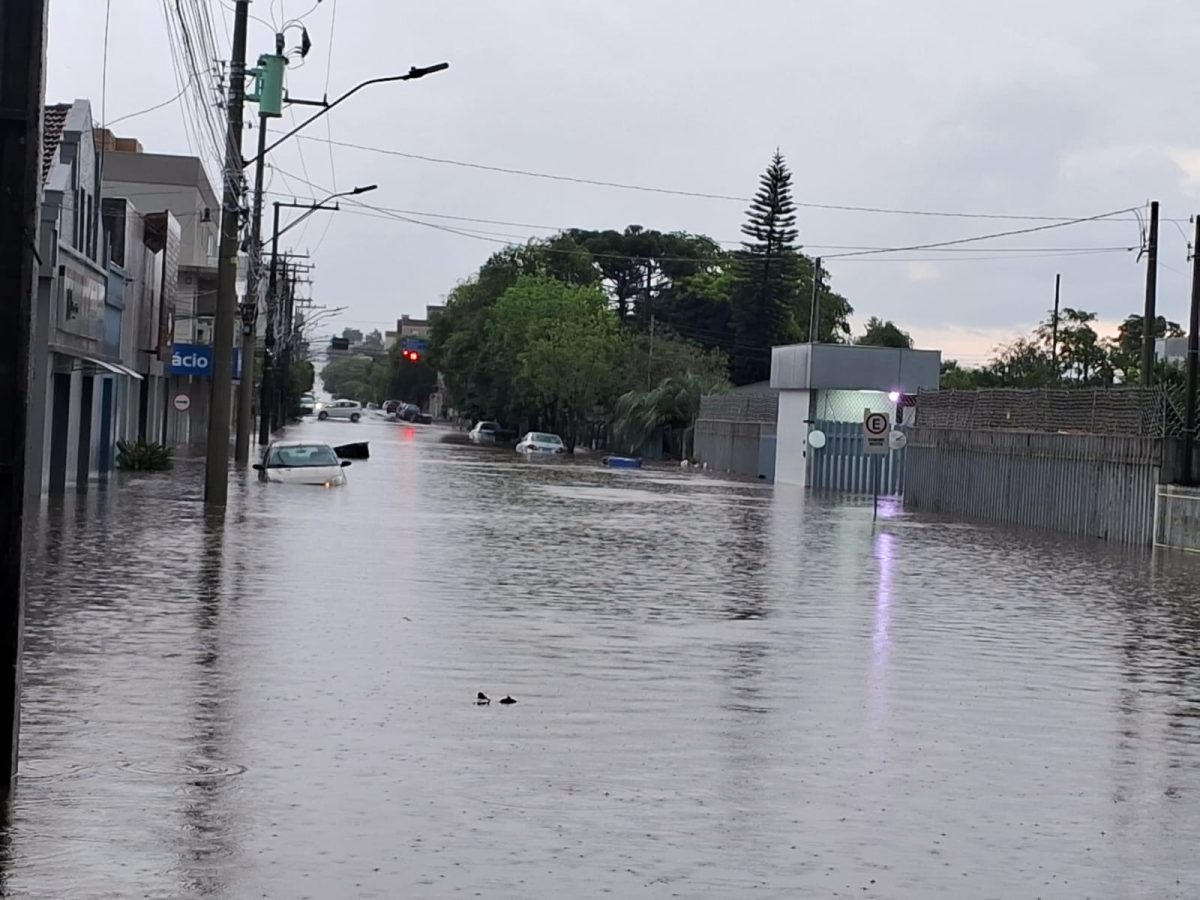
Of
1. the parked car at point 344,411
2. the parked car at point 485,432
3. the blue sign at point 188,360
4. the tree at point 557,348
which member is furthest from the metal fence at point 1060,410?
the parked car at point 344,411

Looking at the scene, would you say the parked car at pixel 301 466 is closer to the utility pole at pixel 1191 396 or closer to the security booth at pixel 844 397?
the utility pole at pixel 1191 396

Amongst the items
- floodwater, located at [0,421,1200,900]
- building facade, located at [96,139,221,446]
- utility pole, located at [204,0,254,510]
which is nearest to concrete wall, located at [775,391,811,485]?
building facade, located at [96,139,221,446]

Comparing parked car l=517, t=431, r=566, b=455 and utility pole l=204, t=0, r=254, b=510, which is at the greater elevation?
utility pole l=204, t=0, r=254, b=510

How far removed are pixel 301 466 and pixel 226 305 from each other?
10485 mm

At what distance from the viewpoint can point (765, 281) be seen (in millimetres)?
118688

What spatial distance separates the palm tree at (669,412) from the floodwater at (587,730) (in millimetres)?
61368

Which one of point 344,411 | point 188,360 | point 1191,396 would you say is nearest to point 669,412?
point 188,360

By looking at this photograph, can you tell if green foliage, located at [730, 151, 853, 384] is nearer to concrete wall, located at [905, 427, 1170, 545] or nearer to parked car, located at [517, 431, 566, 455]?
parked car, located at [517, 431, 566, 455]

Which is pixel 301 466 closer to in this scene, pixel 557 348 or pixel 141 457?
pixel 141 457

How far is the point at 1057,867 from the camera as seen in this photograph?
27.2 ft

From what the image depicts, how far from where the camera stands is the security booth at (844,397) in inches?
2370

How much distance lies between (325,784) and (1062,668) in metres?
7.89

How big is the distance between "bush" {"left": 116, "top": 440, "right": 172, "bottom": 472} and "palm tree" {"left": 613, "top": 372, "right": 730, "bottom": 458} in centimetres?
3894

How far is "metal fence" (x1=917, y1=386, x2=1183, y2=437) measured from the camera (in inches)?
1390
